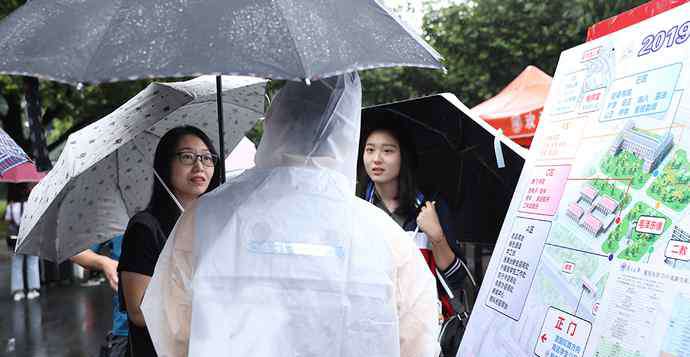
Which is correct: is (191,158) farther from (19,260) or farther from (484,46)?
(484,46)

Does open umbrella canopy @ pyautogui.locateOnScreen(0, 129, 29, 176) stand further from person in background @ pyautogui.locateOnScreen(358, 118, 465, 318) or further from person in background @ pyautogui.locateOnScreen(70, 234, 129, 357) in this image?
person in background @ pyautogui.locateOnScreen(358, 118, 465, 318)

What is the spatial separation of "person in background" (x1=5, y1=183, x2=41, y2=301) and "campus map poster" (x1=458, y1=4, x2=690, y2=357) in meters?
9.45

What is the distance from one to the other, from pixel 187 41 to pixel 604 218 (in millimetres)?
1380

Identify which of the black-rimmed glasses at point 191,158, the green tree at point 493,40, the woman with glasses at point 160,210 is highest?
the green tree at point 493,40

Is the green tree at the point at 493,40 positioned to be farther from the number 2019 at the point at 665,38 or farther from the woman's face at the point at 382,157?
the number 2019 at the point at 665,38

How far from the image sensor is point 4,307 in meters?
10.3

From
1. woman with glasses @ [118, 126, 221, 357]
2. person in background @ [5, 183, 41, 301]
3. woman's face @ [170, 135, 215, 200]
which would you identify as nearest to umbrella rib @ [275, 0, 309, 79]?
woman with glasses @ [118, 126, 221, 357]

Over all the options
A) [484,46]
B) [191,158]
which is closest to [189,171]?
[191,158]

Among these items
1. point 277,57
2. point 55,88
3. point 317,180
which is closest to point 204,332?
point 317,180

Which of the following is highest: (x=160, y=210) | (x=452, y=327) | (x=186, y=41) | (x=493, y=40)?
(x=493, y=40)

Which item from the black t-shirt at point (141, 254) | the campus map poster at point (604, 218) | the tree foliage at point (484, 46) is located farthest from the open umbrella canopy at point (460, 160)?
the tree foliage at point (484, 46)

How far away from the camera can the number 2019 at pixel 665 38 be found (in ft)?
6.69

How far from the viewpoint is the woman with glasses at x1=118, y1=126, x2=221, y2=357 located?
2.72m

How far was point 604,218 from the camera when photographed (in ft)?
7.23
